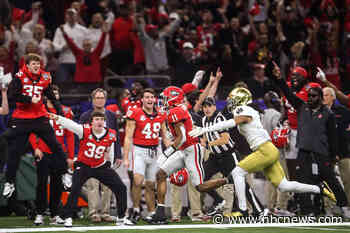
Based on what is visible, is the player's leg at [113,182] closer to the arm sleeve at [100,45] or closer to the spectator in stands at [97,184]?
the spectator in stands at [97,184]

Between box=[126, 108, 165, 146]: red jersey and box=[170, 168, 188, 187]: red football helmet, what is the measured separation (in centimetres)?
70

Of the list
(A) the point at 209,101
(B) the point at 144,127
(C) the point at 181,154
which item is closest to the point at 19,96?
(B) the point at 144,127

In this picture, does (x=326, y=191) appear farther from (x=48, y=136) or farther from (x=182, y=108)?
(x=48, y=136)

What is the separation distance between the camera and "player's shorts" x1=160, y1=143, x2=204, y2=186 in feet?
36.7

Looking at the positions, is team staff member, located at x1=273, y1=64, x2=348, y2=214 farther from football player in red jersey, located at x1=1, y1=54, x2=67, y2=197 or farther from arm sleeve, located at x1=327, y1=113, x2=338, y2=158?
football player in red jersey, located at x1=1, y1=54, x2=67, y2=197

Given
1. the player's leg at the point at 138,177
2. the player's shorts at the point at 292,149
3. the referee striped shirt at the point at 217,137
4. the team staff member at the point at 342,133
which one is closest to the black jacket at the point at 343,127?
the team staff member at the point at 342,133

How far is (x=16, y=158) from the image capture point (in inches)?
432

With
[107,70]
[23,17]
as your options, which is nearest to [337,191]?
[107,70]

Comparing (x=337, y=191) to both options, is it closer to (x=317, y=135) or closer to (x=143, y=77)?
(x=317, y=135)

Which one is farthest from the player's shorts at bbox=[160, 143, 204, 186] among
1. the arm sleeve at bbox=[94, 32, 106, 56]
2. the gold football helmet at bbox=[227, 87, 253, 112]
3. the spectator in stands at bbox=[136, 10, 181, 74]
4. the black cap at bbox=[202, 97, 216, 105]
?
the arm sleeve at bbox=[94, 32, 106, 56]

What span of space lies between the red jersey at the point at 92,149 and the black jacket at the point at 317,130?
10.3 ft

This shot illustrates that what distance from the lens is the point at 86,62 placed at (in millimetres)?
15523

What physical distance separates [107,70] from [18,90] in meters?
5.30

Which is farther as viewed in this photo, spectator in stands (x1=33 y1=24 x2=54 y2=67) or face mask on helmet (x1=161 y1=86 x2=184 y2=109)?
spectator in stands (x1=33 y1=24 x2=54 y2=67)
